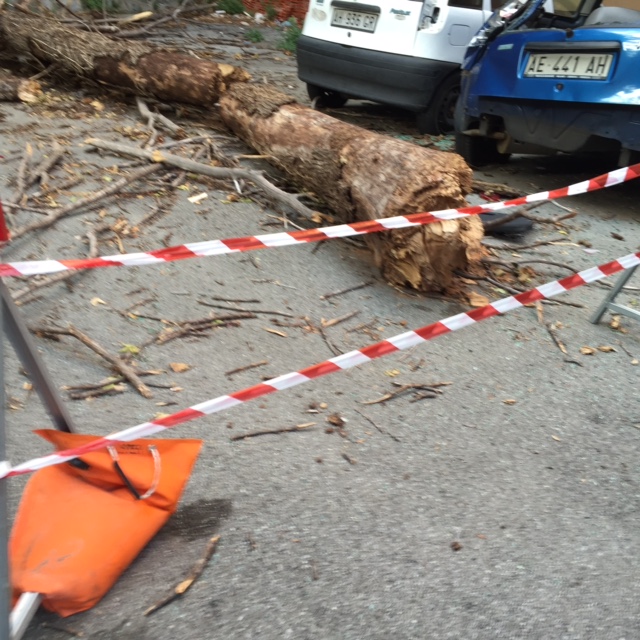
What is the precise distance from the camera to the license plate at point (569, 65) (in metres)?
5.12

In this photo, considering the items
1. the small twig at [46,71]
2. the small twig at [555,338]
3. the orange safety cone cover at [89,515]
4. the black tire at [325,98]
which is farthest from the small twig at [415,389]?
the small twig at [46,71]

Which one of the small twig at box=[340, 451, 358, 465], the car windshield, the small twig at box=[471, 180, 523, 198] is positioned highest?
the car windshield

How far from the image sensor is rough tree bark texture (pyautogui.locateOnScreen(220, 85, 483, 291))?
13.8ft

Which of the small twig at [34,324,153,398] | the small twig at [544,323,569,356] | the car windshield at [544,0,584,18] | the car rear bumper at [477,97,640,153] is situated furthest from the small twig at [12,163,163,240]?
the car windshield at [544,0,584,18]

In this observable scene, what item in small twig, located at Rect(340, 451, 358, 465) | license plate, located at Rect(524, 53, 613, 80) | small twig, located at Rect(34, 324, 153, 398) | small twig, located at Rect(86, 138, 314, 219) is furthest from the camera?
small twig, located at Rect(86, 138, 314, 219)

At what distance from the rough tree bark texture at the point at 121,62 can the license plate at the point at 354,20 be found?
52.7 inches

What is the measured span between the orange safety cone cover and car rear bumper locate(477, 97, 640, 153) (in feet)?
13.9

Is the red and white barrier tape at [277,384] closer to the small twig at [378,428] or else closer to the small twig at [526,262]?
the small twig at [378,428]

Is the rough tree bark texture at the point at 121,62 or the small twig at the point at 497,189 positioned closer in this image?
the small twig at the point at 497,189

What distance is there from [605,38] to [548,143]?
35.0 inches

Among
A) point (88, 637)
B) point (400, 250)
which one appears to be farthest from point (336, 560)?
point (400, 250)

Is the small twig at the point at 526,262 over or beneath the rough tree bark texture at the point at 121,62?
beneath

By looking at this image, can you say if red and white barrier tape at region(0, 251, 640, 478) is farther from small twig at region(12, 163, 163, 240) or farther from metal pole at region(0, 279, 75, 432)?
small twig at region(12, 163, 163, 240)

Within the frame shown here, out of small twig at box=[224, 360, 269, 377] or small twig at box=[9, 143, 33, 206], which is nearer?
small twig at box=[224, 360, 269, 377]
